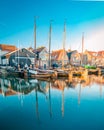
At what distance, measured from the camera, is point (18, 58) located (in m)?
8.50

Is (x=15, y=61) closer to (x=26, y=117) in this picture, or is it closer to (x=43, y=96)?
(x=43, y=96)

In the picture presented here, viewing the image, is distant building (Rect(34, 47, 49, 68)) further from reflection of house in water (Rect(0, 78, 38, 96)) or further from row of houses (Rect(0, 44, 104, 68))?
reflection of house in water (Rect(0, 78, 38, 96))

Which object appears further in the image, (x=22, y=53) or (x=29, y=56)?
(x=29, y=56)

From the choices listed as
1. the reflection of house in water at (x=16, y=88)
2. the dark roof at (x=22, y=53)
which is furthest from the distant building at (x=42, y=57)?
the reflection of house in water at (x=16, y=88)

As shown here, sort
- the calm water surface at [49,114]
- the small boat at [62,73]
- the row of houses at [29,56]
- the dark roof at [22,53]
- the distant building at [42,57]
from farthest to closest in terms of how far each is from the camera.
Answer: the distant building at [42,57]
the dark roof at [22,53]
the row of houses at [29,56]
the small boat at [62,73]
the calm water surface at [49,114]

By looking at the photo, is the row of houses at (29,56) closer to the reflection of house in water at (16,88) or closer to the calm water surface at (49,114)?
the reflection of house in water at (16,88)

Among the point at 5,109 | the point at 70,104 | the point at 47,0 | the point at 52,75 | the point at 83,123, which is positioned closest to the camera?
the point at 83,123

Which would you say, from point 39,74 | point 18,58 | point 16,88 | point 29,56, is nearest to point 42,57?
point 29,56

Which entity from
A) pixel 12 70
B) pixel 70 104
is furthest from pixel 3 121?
pixel 12 70

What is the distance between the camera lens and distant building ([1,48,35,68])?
8.31m

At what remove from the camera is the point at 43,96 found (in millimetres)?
3922

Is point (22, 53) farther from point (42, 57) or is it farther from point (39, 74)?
point (39, 74)

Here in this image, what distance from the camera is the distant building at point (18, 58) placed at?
8.31 meters

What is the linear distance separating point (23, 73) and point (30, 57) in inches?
76.9
